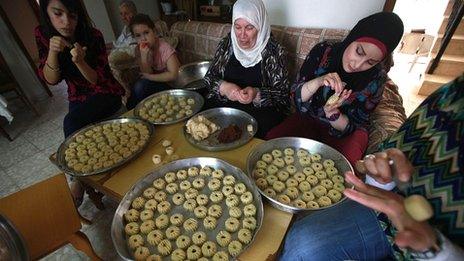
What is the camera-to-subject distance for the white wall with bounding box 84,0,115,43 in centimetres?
465

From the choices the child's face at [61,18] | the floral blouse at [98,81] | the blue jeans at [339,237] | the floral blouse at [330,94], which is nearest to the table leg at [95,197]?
the floral blouse at [98,81]

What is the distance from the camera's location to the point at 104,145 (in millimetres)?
1456

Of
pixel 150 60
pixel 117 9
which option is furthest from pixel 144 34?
pixel 117 9

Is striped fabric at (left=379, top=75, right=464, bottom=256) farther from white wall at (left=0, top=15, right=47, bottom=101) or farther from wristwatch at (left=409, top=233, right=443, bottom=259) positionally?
white wall at (left=0, top=15, right=47, bottom=101)

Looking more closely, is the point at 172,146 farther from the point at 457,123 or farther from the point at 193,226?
the point at 457,123

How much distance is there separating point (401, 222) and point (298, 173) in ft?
2.24

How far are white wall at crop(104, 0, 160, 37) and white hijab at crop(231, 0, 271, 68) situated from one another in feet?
14.3

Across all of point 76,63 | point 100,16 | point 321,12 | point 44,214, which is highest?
point 321,12

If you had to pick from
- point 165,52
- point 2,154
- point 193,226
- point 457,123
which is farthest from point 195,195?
point 2,154

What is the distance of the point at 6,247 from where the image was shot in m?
0.75

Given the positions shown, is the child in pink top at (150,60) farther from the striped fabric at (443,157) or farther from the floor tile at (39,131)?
the striped fabric at (443,157)

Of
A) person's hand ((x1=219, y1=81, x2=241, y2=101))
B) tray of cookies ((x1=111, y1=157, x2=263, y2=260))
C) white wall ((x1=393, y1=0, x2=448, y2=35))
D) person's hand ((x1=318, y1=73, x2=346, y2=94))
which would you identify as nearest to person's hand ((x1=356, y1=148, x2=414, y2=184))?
tray of cookies ((x1=111, y1=157, x2=263, y2=260))

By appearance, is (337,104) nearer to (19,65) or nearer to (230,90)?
(230,90)

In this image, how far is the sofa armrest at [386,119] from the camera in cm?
152
